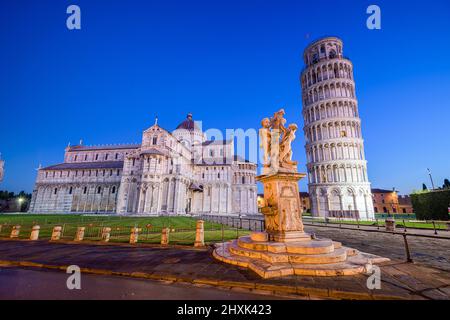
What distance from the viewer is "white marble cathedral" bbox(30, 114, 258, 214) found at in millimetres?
42469

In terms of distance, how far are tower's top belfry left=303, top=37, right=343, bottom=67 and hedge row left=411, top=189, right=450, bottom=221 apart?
3456 cm

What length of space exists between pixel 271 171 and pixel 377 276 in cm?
420

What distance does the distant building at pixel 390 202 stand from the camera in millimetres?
69062

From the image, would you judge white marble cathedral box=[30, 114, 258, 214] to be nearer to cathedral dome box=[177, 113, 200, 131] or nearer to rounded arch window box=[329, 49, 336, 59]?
cathedral dome box=[177, 113, 200, 131]

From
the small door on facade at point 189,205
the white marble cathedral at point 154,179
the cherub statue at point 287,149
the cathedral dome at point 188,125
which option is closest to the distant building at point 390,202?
the white marble cathedral at point 154,179

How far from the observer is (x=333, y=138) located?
4072 centimetres

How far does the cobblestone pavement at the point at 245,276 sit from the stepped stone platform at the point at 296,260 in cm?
22

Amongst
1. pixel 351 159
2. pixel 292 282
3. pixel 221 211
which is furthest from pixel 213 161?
pixel 292 282

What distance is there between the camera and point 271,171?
754 centimetres

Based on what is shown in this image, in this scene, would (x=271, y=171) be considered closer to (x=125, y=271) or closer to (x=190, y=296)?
(x=190, y=296)

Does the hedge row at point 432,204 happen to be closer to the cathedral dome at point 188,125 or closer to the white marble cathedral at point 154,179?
the white marble cathedral at point 154,179

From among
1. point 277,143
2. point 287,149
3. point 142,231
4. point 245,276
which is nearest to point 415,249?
point 287,149

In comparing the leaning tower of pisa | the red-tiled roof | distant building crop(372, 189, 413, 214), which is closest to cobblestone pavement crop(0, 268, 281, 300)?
the leaning tower of pisa

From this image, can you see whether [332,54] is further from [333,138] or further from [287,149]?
[287,149]
